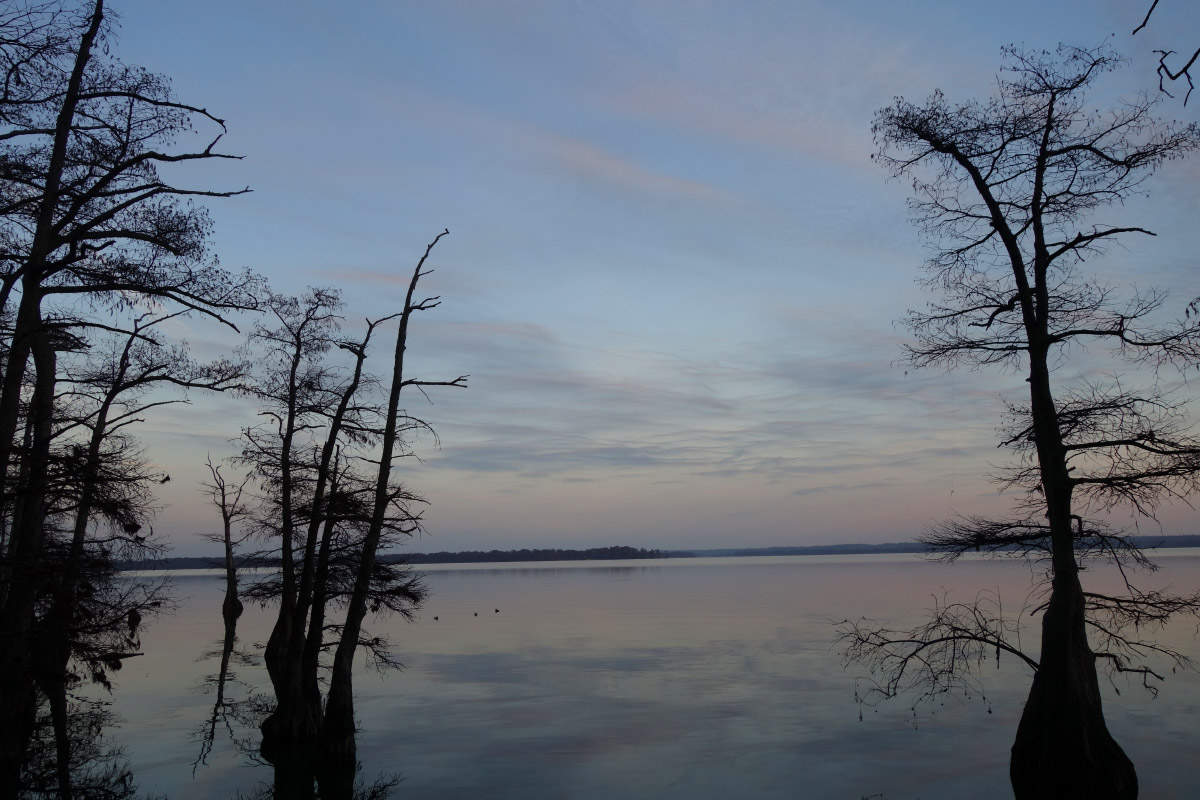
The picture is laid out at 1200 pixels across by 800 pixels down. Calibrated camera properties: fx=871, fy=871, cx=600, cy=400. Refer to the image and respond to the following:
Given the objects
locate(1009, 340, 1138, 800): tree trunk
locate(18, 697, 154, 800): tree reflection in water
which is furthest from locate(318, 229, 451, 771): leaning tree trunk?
locate(1009, 340, 1138, 800): tree trunk

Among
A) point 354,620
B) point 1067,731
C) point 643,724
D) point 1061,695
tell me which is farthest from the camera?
point 643,724

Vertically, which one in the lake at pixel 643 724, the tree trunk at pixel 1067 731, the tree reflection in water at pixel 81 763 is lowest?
the lake at pixel 643 724

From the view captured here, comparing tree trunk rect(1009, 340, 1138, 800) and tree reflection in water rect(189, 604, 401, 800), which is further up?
tree trunk rect(1009, 340, 1138, 800)

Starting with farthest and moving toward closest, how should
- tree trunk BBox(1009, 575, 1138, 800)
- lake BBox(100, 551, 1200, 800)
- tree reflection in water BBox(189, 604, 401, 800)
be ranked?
lake BBox(100, 551, 1200, 800) → tree reflection in water BBox(189, 604, 401, 800) → tree trunk BBox(1009, 575, 1138, 800)

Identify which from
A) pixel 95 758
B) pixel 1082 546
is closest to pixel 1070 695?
pixel 1082 546

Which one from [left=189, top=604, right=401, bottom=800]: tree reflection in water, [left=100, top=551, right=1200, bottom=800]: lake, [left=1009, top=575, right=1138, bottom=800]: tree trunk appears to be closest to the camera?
[left=1009, top=575, right=1138, bottom=800]: tree trunk

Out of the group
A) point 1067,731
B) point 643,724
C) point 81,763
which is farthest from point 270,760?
point 1067,731

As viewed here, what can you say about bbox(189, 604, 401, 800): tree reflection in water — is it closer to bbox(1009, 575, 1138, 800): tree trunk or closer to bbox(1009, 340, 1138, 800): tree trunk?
bbox(1009, 575, 1138, 800): tree trunk

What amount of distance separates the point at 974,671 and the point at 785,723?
14.2 metres

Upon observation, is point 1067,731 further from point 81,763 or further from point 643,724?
point 81,763

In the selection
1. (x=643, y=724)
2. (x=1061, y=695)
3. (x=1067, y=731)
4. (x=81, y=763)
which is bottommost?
(x=643, y=724)

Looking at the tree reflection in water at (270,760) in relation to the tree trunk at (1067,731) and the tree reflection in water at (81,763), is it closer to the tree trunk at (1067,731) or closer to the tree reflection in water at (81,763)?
the tree reflection in water at (81,763)

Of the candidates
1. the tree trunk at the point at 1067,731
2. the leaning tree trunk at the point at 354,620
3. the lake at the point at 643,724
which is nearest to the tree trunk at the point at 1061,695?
the tree trunk at the point at 1067,731

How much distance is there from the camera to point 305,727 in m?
20.5
